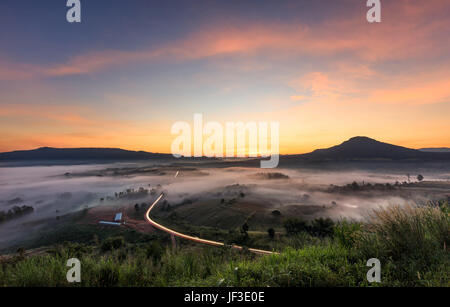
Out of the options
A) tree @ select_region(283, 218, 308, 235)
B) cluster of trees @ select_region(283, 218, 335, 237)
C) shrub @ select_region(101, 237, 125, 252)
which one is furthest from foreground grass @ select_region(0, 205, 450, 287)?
tree @ select_region(283, 218, 308, 235)

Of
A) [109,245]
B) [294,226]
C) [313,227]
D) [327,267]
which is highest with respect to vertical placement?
[327,267]

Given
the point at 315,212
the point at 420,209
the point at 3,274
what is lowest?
the point at 315,212

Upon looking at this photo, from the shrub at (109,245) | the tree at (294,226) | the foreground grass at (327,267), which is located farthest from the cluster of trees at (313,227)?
the foreground grass at (327,267)

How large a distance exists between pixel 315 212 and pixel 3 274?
503 ft

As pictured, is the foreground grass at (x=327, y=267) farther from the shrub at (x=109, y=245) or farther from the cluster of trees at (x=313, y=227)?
the cluster of trees at (x=313, y=227)

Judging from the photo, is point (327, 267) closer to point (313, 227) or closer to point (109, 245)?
point (109, 245)

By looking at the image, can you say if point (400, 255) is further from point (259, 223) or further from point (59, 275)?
point (259, 223)

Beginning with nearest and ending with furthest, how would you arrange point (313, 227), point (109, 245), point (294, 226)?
point (109, 245), point (313, 227), point (294, 226)

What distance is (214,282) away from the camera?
4875 mm

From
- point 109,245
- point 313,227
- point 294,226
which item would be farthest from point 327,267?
point 294,226

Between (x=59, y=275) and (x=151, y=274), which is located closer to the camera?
Result: (x=59, y=275)
